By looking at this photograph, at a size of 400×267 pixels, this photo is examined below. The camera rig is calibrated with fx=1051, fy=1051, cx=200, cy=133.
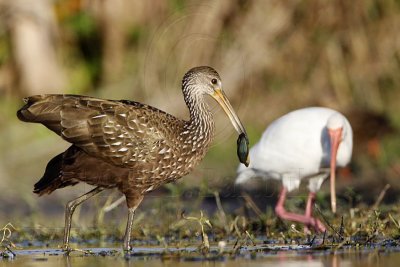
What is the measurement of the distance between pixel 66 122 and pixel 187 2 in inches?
347

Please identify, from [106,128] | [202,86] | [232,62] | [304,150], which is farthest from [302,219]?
[232,62]

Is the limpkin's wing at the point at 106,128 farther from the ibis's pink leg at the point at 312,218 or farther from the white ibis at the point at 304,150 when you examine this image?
the white ibis at the point at 304,150

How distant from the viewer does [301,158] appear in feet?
39.2

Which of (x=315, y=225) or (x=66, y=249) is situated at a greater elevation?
(x=315, y=225)

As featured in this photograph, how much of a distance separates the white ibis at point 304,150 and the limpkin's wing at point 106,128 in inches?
108

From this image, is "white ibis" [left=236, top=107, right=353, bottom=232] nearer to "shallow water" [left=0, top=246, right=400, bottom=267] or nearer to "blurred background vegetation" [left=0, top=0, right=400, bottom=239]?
"shallow water" [left=0, top=246, right=400, bottom=267]

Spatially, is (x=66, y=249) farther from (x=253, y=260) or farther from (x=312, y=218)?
(x=312, y=218)

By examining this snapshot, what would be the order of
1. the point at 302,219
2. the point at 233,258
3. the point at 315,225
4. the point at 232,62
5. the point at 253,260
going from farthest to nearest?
the point at 232,62, the point at 302,219, the point at 315,225, the point at 233,258, the point at 253,260

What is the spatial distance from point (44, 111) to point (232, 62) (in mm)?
8114

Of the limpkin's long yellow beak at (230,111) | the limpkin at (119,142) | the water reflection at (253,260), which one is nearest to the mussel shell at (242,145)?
the limpkin's long yellow beak at (230,111)

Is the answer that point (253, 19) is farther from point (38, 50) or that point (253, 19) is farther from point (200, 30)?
point (38, 50)

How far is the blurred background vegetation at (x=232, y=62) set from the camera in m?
16.6

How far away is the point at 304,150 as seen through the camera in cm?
1200

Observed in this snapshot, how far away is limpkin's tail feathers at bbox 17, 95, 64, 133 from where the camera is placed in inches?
364
